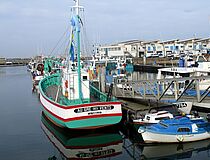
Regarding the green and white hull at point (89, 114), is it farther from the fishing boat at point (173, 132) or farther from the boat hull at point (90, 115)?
the fishing boat at point (173, 132)

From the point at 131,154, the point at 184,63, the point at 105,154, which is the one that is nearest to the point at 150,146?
the point at 131,154

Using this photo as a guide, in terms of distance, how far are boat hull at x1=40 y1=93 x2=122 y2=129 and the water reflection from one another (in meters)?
0.90

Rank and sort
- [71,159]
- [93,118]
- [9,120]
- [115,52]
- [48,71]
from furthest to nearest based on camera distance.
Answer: [115,52], [48,71], [9,120], [93,118], [71,159]

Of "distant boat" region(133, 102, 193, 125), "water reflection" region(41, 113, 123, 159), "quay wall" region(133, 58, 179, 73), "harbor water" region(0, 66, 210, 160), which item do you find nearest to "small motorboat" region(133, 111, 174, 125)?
"distant boat" region(133, 102, 193, 125)

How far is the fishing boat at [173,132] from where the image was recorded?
54.7 feet

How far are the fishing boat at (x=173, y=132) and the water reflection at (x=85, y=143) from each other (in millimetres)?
2178

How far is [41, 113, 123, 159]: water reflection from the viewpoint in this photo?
17.0 m

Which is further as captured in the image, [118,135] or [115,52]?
[115,52]

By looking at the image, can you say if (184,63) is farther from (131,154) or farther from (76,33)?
(131,154)

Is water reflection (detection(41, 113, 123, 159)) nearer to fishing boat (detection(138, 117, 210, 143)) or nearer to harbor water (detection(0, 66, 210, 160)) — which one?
harbor water (detection(0, 66, 210, 160))

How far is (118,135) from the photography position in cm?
2017

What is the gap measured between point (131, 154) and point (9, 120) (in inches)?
578

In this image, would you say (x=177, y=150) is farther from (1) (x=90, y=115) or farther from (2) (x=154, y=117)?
(1) (x=90, y=115)

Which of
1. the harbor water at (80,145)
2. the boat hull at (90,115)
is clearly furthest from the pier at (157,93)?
the boat hull at (90,115)
